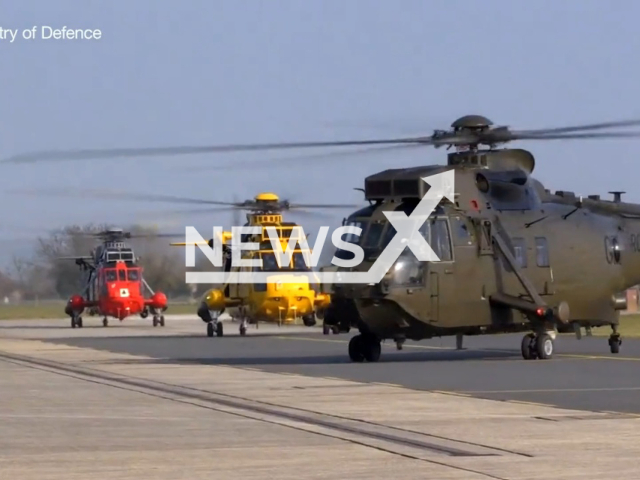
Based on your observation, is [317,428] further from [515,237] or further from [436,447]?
[515,237]

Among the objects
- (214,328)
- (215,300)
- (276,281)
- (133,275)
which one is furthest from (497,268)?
(133,275)

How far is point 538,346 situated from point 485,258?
1.90 meters

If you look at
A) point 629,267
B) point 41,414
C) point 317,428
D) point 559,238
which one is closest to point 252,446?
point 317,428

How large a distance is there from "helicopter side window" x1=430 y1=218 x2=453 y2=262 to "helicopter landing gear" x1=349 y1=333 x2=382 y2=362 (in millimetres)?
2145

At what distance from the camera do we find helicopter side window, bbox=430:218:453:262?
21.4 m

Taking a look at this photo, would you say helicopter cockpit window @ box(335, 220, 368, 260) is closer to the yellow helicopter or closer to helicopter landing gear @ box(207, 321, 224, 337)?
the yellow helicopter

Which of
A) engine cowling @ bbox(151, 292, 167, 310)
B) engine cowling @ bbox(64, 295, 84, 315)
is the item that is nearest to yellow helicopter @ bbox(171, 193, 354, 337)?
engine cowling @ bbox(151, 292, 167, 310)

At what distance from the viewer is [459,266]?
2162 cm

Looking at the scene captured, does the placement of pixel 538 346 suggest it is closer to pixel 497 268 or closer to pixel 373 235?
pixel 497 268

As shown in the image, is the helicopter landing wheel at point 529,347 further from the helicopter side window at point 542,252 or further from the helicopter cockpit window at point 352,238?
the helicopter cockpit window at point 352,238

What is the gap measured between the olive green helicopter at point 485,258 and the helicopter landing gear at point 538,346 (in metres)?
0.02

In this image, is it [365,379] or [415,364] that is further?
[415,364]

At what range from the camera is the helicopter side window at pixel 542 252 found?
22.8 meters

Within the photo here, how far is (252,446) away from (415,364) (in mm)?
11568
